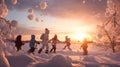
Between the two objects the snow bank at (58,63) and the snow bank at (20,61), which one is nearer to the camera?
the snow bank at (20,61)

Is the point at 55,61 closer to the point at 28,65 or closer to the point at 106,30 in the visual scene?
A: the point at 28,65

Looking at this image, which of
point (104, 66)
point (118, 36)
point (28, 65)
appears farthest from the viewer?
point (118, 36)

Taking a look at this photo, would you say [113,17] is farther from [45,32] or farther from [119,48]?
[45,32]

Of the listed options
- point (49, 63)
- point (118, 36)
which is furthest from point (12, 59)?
point (118, 36)

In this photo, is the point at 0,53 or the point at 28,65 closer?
the point at 0,53

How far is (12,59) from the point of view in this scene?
14.3 meters

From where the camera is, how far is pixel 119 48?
1358 inches

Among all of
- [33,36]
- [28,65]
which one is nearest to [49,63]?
[28,65]

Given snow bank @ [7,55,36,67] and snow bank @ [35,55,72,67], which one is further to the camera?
snow bank @ [35,55,72,67]

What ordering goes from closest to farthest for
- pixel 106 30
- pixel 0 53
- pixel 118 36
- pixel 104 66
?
pixel 0 53 → pixel 104 66 → pixel 118 36 → pixel 106 30

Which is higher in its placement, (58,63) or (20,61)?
(20,61)

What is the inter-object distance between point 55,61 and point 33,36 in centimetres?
770

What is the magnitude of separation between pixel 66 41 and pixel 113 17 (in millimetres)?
8657

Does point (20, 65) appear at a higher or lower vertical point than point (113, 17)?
lower
